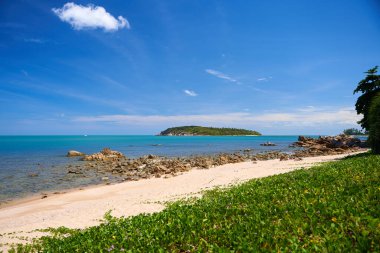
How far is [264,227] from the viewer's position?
305 inches

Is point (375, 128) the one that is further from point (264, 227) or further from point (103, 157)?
point (103, 157)

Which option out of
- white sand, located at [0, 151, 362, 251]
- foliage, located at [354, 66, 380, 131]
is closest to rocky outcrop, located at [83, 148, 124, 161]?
white sand, located at [0, 151, 362, 251]

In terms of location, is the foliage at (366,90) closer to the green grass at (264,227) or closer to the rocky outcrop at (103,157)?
the green grass at (264,227)

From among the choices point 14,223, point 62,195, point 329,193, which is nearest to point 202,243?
point 329,193

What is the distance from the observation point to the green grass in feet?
21.1

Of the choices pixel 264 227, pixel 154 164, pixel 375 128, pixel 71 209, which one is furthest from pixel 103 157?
pixel 264 227

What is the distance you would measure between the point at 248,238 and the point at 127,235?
3.99 meters

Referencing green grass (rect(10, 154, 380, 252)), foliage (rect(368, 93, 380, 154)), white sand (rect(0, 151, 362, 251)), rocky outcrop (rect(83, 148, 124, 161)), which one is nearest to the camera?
green grass (rect(10, 154, 380, 252))

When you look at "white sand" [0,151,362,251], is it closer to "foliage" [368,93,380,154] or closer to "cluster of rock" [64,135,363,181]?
"cluster of rock" [64,135,363,181]

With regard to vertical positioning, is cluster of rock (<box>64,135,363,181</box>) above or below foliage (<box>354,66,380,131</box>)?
below

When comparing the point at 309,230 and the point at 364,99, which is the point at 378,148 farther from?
the point at 309,230

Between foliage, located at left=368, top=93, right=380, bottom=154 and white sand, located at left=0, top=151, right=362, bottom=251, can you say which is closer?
white sand, located at left=0, top=151, right=362, bottom=251

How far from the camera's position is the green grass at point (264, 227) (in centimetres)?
643

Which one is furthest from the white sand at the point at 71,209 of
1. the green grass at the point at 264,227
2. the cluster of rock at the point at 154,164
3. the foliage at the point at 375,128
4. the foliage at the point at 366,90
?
the foliage at the point at 366,90
